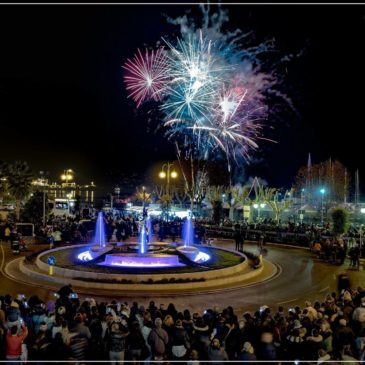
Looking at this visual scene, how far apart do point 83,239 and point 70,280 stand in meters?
13.0

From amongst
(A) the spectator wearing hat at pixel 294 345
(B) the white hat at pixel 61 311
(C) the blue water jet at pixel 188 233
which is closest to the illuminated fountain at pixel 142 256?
(C) the blue water jet at pixel 188 233

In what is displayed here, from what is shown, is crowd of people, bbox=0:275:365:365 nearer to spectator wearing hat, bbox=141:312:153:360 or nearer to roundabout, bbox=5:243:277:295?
spectator wearing hat, bbox=141:312:153:360

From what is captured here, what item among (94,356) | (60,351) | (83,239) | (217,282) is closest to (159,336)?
(94,356)

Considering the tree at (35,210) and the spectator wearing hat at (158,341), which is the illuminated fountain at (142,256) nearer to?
the spectator wearing hat at (158,341)

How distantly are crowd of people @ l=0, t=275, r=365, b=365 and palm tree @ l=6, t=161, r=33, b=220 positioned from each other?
152 ft

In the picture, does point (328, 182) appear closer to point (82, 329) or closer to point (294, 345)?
point (294, 345)

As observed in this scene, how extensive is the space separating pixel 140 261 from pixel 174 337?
530 inches

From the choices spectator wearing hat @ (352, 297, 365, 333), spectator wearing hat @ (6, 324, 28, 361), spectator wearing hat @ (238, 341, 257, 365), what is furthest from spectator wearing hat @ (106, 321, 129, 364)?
spectator wearing hat @ (352, 297, 365, 333)

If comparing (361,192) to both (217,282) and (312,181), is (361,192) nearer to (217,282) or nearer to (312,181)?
(312,181)

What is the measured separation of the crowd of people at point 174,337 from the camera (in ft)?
28.6

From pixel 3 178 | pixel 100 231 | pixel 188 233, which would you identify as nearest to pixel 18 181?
pixel 3 178

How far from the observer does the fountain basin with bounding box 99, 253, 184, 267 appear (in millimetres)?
22417

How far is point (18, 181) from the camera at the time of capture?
54781 mm

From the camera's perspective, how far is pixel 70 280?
19.3m
